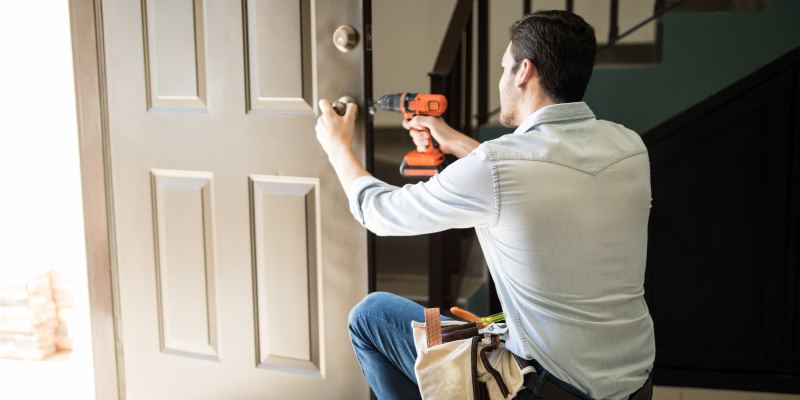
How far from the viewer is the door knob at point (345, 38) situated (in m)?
1.74

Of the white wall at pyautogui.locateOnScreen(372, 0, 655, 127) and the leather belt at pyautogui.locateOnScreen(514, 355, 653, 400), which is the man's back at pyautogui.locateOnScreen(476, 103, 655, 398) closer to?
the leather belt at pyautogui.locateOnScreen(514, 355, 653, 400)

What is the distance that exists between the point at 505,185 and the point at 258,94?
3.08 feet

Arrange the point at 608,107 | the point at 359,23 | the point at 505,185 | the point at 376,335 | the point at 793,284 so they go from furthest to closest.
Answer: the point at 608,107, the point at 793,284, the point at 359,23, the point at 376,335, the point at 505,185

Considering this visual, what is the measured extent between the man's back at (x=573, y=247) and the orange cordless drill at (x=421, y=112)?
441 millimetres

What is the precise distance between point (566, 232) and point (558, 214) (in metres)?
0.04

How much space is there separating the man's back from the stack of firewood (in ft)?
7.13

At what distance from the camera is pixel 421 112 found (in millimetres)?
1753

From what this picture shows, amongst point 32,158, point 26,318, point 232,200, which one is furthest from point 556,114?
point 26,318

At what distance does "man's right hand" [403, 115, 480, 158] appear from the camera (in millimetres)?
1764

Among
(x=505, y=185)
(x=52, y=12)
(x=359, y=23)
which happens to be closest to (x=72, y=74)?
(x=52, y=12)

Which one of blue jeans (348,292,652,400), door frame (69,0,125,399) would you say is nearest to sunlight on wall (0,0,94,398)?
door frame (69,0,125,399)

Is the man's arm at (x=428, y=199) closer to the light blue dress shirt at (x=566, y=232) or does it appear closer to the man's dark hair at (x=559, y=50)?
the light blue dress shirt at (x=566, y=232)

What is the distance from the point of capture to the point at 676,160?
8.41 feet

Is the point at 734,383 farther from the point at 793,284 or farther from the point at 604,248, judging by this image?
the point at 604,248
